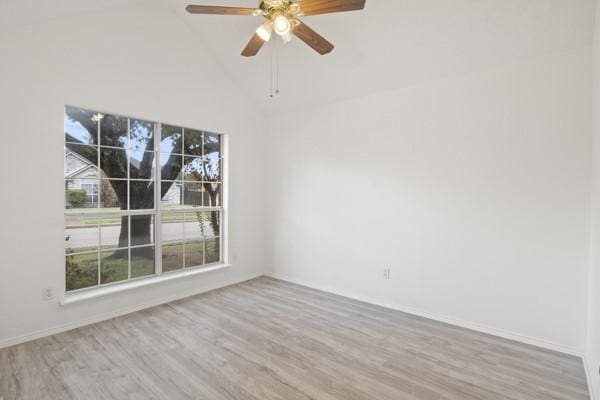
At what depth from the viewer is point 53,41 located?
9.07 ft

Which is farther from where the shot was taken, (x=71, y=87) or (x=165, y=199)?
(x=165, y=199)

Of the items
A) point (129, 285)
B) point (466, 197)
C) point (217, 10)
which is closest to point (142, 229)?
point (129, 285)

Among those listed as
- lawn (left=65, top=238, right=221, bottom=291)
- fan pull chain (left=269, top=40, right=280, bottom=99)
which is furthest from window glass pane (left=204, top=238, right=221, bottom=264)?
fan pull chain (left=269, top=40, right=280, bottom=99)

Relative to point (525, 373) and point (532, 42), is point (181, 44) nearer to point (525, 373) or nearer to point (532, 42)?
point (532, 42)

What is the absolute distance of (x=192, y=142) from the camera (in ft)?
13.2

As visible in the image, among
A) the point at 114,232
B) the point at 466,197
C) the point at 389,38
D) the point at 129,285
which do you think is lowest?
the point at 129,285

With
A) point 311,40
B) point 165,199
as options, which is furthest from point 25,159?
point 311,40

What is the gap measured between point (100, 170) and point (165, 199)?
77 cm

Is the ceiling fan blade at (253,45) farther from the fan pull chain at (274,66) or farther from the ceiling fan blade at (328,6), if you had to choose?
the fan pull chain at (274,66)

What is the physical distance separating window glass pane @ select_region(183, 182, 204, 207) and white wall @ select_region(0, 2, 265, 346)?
0.79m

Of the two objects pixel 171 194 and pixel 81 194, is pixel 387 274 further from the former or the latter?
pixel 81 194

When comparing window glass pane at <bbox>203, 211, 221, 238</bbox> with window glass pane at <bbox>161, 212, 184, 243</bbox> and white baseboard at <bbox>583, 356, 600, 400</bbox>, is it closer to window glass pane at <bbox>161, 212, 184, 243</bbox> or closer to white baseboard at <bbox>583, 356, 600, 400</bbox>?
window glass pane at <bbox>161, 212, 184, 243</bbox>

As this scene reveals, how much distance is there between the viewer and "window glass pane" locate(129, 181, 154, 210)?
137 inches

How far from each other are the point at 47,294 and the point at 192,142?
2.22m
